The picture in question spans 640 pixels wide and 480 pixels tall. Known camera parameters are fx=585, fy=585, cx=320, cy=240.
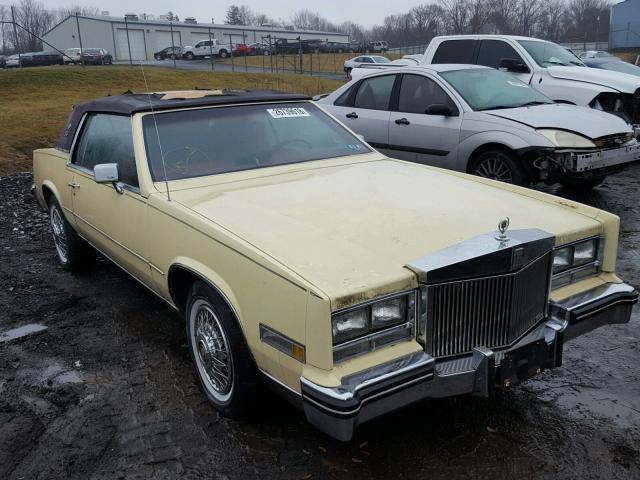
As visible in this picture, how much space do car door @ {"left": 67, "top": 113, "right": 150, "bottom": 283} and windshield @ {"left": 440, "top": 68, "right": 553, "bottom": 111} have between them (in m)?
4.33

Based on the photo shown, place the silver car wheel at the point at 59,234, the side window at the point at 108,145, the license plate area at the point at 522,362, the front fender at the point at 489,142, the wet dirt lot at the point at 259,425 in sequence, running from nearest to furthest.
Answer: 1. the license plate area at the point at 522,362
2. the wet dirt lot at the point at 259,425
3. the side window at the point at 108,145
4. the silver car wheel at the point at 59,234
5. the front fender at the point at 489,142

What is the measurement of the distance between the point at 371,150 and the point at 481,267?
2.31 meters

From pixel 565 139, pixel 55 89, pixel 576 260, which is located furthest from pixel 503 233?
pixel 55 89

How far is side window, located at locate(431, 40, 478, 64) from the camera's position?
988 cm

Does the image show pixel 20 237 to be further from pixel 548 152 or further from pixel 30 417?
pixel 548 152

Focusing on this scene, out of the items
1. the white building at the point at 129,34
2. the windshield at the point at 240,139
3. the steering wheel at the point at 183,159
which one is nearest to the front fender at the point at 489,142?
the windshield at the point at 240,139

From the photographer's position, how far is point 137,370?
3717mm

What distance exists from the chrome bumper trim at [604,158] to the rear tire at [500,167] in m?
0.54

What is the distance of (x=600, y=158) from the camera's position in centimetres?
647

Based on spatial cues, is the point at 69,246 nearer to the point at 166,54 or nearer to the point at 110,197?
the point at 110,197

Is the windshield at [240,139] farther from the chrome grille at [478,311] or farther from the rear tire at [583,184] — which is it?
the rear tire at [583,184]

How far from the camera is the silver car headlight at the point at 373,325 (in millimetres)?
2383

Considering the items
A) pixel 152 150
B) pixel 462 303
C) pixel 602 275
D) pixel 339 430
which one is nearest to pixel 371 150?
pixel 152 150

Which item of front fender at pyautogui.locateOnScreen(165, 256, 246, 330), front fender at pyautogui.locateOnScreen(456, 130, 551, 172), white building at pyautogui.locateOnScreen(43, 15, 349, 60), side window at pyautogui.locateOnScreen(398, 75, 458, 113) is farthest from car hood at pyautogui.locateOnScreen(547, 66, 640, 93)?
white building at pyautogui.locateOnScreen(43, 15, 349, 60)
